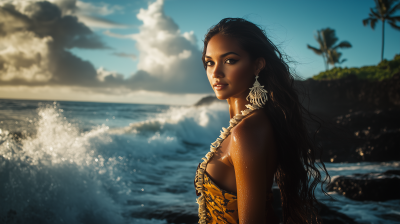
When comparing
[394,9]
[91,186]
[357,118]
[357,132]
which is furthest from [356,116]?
[394,9]

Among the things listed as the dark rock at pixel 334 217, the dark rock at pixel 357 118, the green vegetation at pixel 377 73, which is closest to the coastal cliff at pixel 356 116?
the dark rock at pixel 357 118

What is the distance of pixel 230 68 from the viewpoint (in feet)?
5.08

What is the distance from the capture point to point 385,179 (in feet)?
17.2

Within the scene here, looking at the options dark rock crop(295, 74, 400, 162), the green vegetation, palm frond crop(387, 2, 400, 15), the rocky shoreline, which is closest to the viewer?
dark rock crop(295, 74, 400, 162)

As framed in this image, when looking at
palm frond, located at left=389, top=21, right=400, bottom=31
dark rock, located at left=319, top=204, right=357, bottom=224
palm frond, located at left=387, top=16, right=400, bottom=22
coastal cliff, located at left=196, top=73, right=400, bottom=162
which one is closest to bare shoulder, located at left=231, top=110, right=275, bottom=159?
coastal cliff, located at left=196, top=73, right=400, bottom=162

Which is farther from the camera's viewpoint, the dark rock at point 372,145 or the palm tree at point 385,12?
the palm tree at point 385,12

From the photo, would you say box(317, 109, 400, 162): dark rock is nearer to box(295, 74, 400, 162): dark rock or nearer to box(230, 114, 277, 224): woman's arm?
box(295, 74, 400, 162): dark rock

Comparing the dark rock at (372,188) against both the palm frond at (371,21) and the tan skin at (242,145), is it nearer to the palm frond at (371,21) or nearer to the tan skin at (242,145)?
the tan skin at (242,145)

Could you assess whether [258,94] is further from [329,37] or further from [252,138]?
[329,37]

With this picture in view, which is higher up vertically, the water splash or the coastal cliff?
the coastal cliff

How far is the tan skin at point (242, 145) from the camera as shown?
4.06 ft

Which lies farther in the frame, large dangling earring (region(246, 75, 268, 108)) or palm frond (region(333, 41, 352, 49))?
palm frond (region(333, 41, 352, 49))

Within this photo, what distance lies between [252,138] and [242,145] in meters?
0.07

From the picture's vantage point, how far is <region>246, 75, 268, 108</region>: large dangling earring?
154cm
